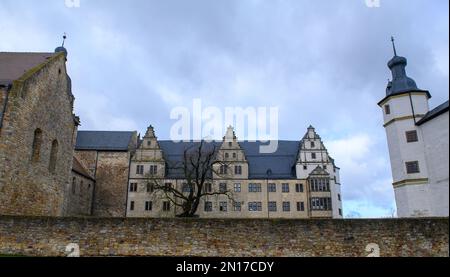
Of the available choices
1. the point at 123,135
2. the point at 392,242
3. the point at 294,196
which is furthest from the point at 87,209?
the point at 392,242

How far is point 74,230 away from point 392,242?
13.6 metres

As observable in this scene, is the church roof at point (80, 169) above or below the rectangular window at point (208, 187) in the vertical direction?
above

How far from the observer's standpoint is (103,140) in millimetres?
41875

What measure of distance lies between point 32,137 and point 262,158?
30.8 meters

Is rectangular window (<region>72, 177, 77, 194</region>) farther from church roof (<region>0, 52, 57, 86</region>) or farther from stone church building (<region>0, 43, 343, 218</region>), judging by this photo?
church roof (<region>0, 52, 57, 86</region>)

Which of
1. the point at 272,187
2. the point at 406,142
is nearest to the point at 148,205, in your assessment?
the point at 272,187

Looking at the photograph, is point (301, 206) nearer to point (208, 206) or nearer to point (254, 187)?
point (254, 187)

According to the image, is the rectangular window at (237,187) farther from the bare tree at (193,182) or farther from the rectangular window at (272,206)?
the rectangular window at (272,206)

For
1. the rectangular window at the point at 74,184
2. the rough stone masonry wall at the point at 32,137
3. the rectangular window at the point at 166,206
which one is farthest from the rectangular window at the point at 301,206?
the rough stone masonry wall at the point at 32,137

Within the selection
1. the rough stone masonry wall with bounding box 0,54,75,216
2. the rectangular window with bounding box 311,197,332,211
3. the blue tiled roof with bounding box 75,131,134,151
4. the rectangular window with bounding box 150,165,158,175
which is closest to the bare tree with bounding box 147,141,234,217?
the rectangular window with bounding box 150,165,158,175

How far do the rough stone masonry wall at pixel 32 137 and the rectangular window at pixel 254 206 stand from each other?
22.8 meters

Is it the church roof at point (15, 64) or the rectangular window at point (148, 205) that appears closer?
the church roof at point (15, 64)

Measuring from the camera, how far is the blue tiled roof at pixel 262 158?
42.2 meters
